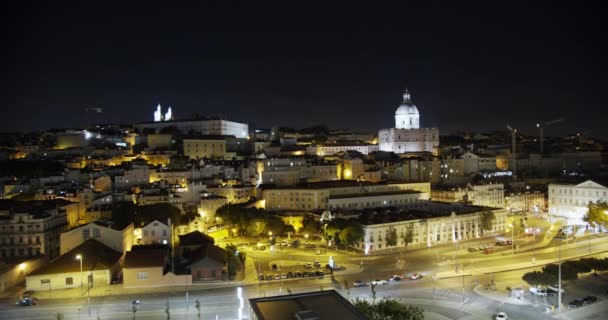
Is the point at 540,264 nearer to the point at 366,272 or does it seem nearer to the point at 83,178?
the point at 366,272

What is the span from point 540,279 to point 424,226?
1515 cm

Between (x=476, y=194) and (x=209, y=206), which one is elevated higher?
(x=476, y=194)

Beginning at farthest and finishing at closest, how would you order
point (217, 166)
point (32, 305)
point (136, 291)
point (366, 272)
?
point (217, 166) < point (366, 272) < point (136, 291) < point (32, 305)

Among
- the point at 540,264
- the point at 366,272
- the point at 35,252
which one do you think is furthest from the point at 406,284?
the point at 35,252

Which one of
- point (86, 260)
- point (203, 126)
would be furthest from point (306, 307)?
point (203, 126)

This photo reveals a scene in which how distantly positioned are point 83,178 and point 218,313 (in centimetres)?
3107

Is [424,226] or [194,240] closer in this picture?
[194,240]

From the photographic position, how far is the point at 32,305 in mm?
24016

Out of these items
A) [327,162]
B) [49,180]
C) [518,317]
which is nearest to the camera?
[518,317]

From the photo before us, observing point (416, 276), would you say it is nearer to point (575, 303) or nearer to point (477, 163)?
point (575, 303)

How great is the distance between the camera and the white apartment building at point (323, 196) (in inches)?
1804

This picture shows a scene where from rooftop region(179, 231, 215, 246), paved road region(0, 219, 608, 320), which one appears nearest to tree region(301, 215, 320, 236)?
paved road region(0, 219, 608, 320)

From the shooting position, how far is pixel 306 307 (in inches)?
632

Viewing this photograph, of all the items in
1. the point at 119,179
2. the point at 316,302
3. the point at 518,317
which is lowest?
the point at 518,317
